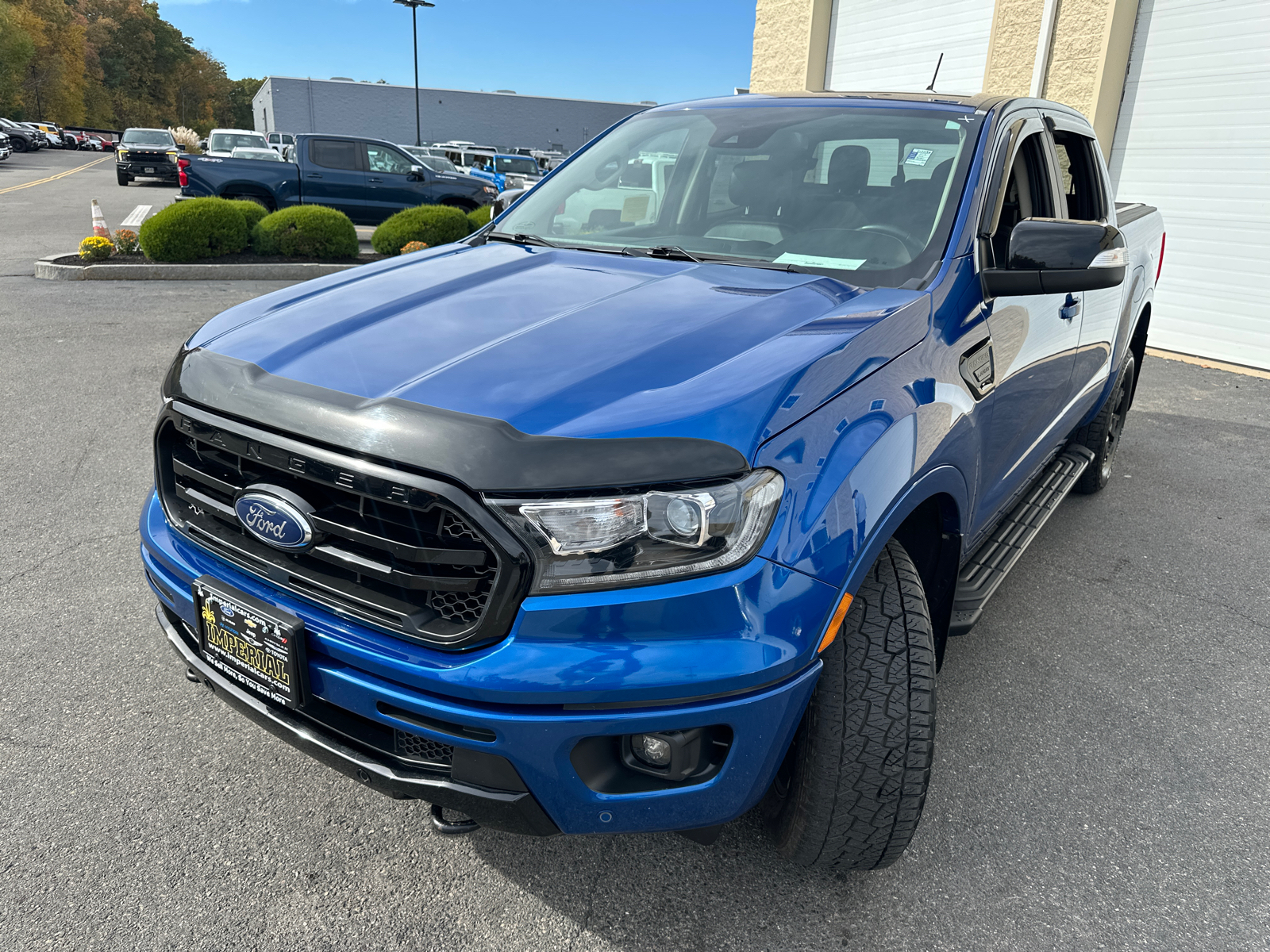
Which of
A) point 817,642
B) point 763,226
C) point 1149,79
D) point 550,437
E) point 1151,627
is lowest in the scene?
point 1151,627

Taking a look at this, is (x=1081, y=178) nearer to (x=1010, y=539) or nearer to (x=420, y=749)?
(x=1010, y=539)

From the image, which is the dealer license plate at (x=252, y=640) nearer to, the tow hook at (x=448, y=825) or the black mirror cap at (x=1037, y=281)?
the tow hook at (x=448, y=825)

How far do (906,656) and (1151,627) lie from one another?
2.13 meters

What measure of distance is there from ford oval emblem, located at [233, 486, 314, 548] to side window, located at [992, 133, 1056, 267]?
203 centimetres

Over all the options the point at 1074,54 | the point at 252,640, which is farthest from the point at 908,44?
the point at 252,640

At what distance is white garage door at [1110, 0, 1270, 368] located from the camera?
8.48m

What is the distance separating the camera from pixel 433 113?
195ft

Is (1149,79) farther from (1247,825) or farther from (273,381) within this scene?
(273,381)

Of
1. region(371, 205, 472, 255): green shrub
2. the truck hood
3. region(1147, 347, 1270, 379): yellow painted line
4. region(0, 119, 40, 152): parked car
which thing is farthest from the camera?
region(0, 119, 40, 152): parked car

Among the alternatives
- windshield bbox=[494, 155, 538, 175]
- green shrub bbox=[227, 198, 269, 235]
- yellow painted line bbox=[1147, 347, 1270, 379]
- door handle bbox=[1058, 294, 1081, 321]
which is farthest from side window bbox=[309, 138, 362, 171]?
windshield bbox=[494, 155, 538, 175]

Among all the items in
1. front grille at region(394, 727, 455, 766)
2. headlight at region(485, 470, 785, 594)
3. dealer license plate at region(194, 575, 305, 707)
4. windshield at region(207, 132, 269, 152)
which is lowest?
front grille at region(394, 727, 455, 766)

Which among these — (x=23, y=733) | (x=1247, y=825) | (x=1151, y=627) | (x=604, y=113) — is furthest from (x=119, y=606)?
(x=604, y=113)

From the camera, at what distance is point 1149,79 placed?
9281 mm

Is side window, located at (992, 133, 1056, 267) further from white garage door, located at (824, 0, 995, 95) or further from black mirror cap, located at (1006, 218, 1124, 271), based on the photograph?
white garage door, located at (824, 0, 995, 95)
